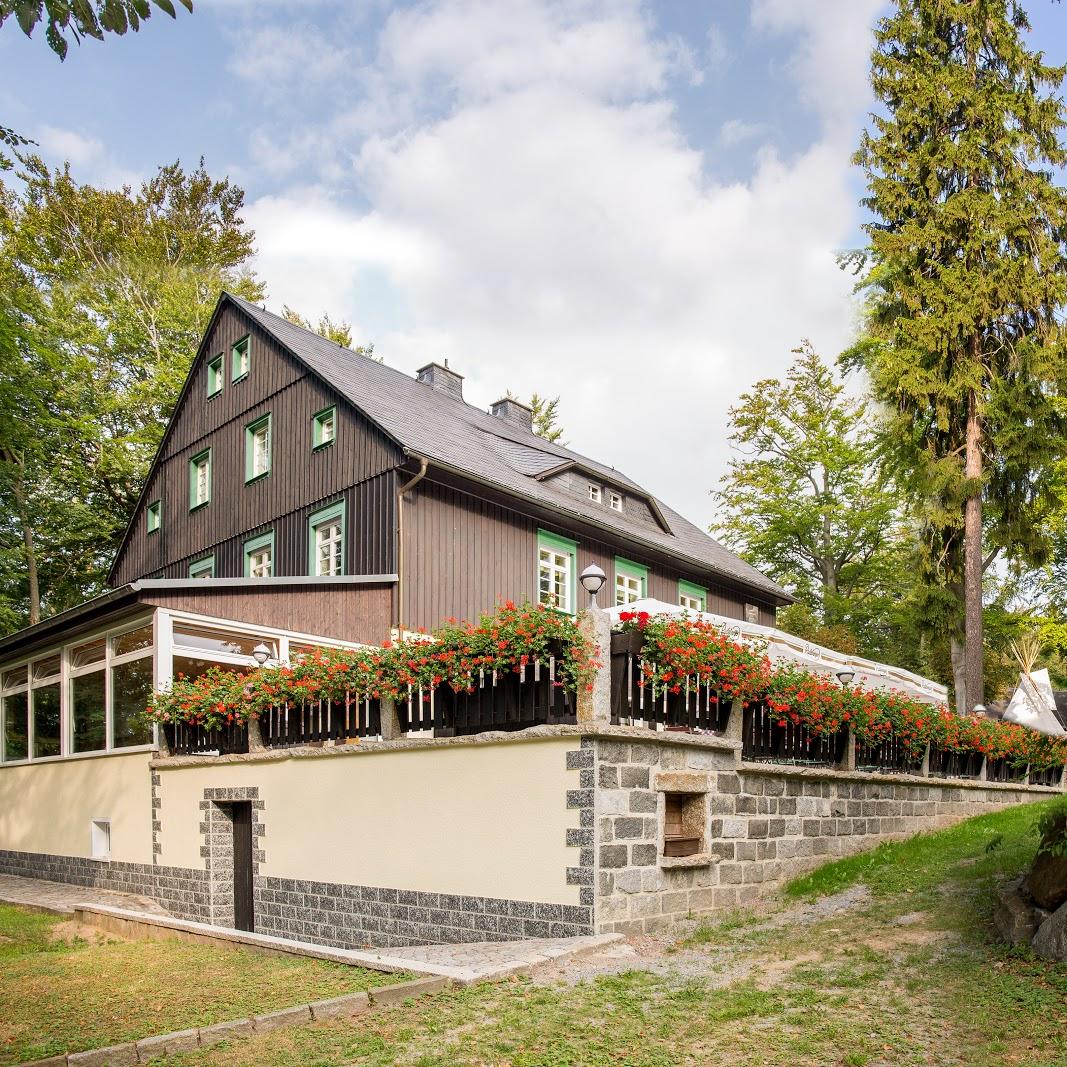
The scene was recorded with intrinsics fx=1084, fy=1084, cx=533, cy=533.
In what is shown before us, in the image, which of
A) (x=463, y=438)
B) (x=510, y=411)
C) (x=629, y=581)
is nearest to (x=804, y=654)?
(x=629, y=581)

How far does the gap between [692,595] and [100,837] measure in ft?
44.2

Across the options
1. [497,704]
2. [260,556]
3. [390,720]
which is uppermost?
[260,556]

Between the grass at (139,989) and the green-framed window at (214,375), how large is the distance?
50.6ft

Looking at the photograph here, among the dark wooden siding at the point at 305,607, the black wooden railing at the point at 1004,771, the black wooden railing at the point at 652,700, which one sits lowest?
the black wooden railing at the point at 1004,771

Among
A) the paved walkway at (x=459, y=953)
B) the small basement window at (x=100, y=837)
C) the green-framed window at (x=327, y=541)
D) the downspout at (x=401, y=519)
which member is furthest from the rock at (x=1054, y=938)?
the green-framed window at (x=327, y=541)

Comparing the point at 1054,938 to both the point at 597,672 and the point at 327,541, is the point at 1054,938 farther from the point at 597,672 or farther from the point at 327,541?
the point at 327,541

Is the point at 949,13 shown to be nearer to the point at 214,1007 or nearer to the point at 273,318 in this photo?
the point at 273,318

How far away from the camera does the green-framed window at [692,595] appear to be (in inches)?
936

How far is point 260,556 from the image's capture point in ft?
68.9

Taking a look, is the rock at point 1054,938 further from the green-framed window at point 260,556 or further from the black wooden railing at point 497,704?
the green-framed window at point 260,556

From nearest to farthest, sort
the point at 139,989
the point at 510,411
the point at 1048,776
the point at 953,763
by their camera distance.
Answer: the point at 139,989, the point at 953,763, the point at 1048,776, the point at 510,411

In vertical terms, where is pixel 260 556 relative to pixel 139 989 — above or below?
above

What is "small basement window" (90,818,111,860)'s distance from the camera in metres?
14.9

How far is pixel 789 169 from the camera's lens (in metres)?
10.1
